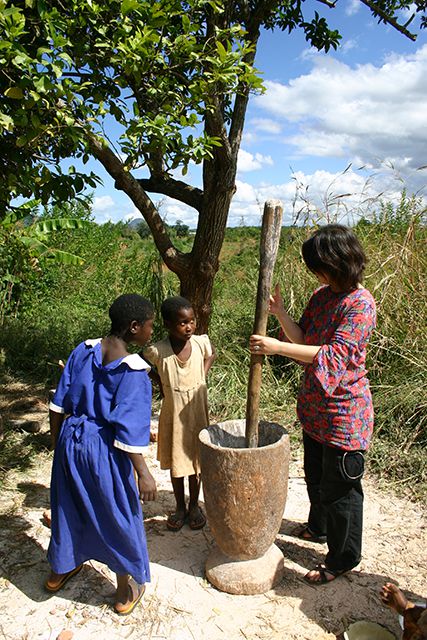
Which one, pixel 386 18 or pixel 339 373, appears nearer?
pixel 339 373

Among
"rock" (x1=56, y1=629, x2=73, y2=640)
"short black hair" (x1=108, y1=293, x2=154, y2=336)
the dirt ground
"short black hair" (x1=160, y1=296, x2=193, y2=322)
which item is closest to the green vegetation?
the dirt ground

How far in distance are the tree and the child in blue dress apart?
1.14 metres

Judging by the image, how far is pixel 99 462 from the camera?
2305 mm

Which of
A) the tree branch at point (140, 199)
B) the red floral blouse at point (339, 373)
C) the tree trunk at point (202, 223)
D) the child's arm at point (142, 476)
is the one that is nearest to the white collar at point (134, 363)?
the child's arm at point (142, 476)

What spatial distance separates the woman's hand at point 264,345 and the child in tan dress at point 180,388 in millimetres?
511

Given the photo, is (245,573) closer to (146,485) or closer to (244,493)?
(244,493)

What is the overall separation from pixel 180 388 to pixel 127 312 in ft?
2.44

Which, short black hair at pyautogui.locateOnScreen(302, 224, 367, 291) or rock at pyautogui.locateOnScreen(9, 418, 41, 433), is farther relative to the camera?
rock at pyautogui.locateOnScreen(9, 418, 41, 433)

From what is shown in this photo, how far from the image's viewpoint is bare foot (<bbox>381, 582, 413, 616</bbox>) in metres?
2.19

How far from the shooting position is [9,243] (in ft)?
17.1

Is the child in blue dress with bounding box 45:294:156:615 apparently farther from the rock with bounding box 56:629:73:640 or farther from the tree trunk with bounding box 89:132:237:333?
the tree trunk with bounding box 89:132:237:333

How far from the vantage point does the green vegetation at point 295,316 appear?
14.0 feet

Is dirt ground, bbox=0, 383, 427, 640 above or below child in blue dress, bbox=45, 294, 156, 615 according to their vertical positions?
below

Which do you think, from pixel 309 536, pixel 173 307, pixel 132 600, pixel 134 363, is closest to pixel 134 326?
pixel 134 363
